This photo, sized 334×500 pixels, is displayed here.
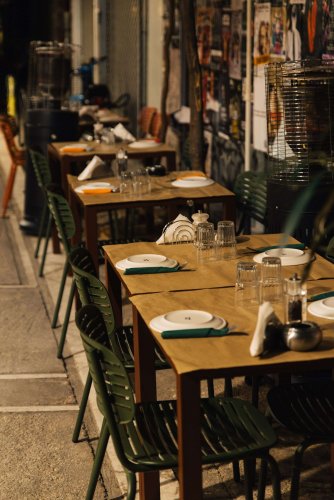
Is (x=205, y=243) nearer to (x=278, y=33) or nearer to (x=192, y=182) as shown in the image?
(x=192, y=182)

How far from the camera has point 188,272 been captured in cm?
422

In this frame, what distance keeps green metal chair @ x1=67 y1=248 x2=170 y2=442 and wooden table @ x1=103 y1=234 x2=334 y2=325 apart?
0.11 m

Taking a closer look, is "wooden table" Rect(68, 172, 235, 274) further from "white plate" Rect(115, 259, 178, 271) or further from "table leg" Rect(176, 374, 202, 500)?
"table leg" Rect(176, 374, 202, 500)

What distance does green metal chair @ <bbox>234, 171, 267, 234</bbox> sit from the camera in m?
6.43

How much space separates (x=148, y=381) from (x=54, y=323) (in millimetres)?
2541

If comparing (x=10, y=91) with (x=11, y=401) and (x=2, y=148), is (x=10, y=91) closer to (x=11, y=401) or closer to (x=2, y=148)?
(x=2, y=148)

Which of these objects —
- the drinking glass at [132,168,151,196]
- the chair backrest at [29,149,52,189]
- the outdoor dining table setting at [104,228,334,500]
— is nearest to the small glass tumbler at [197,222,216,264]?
the outdoor dining table setting at [104,228,334,500]

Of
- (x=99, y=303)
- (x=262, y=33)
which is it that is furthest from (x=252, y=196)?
(x=99, y=303)

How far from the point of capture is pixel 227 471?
4262 mm

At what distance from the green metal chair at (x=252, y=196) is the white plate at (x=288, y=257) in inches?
77.2

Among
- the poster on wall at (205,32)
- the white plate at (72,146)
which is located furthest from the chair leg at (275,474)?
the poster on wall at (205,32)

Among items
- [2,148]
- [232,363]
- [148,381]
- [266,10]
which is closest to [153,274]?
[148,381]

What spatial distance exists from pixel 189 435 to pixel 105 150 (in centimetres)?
Result: 510

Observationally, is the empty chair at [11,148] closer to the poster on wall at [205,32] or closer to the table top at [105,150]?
the table top at [105,150]
